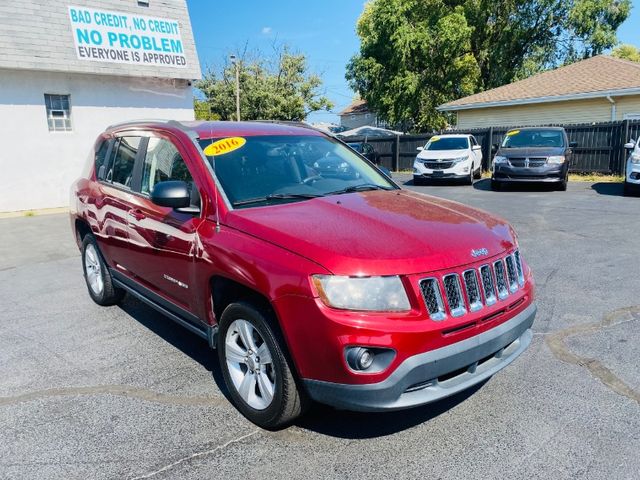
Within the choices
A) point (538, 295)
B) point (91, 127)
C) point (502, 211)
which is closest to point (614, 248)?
point (538, 295)

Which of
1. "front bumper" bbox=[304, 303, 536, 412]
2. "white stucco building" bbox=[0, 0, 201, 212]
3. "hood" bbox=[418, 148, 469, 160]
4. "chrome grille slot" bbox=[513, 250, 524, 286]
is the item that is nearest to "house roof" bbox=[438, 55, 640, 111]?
"hood" bbox=[418, 148, 469, 160]

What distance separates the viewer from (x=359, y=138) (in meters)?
26.4

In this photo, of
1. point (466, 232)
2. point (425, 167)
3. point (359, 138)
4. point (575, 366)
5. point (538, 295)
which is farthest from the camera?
point (359, 138)

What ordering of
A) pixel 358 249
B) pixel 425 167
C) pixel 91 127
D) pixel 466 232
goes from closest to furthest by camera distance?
pixel 358 249 < pixel 466 232 < pixel 91 127 < pixel 425 167

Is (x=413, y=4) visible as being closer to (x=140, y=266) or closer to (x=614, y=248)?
(x=614, y=248)

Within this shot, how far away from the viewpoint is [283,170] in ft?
12.8

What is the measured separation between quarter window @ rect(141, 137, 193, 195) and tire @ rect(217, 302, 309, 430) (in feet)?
3.60

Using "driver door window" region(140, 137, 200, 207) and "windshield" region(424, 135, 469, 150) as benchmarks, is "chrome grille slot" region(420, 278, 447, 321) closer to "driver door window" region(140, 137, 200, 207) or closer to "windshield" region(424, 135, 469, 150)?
"driver door window" region(140, 137, 200, 207)

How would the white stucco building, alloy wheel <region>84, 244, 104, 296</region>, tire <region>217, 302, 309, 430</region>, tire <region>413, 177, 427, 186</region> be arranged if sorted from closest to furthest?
1. tire <region>217, 302, 309, 430</region>
2. alloy wheel <region>84, 244, 104, 296</region>
3. the white stucco building
4. tire <region>413, 177, 427, 186</region>

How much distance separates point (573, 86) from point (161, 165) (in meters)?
22.1

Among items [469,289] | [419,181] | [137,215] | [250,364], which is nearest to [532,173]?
[419,181]

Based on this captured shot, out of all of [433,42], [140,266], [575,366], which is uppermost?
[433,42]

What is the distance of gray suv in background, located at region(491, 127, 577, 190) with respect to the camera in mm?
14156

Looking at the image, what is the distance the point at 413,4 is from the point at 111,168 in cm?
2920
